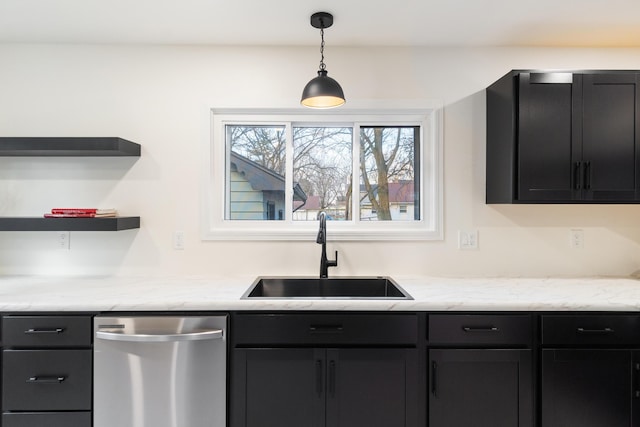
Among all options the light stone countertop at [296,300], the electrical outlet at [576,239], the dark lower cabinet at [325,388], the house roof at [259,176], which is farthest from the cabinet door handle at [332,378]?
the electrical outlet at [576,239]

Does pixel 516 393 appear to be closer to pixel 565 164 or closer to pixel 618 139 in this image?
pixel 565 164

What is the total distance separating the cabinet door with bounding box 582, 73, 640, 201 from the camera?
198 cm

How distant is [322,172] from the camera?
249cm

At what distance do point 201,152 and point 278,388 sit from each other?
1.45 metres

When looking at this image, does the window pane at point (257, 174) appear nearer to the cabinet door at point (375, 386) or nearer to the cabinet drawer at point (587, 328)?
the cabinet door at point (375, 386)

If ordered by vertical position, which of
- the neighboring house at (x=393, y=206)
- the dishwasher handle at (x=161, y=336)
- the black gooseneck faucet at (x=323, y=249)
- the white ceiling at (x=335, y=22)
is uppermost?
the white ceiling at (x=335, y=22)

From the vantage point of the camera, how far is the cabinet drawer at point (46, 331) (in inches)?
66.1

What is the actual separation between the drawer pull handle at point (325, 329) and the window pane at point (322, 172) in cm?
91

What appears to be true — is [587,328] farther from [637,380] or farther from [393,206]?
[393,206]

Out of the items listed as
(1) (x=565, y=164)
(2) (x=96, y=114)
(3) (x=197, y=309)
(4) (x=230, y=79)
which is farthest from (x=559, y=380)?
(2) (x=96, y=114)

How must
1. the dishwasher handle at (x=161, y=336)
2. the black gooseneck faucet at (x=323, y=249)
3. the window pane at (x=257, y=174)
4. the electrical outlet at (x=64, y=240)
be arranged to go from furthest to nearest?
the window pane at (x=257, y=174) < the electrical outlet at (x=64, y=240) < the black gooseneck faucet at (x=323, y=249) < the dishwasher handle at (x=161, y=336)

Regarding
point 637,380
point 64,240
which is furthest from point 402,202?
point 64,240

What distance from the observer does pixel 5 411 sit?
5.51ft

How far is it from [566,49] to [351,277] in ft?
6.44
